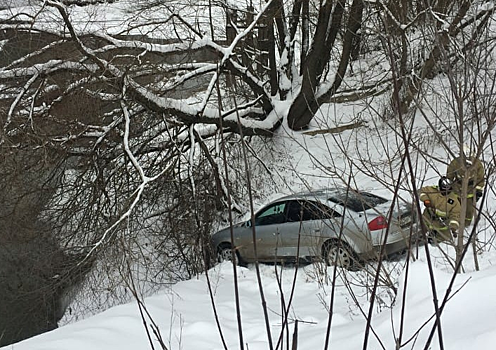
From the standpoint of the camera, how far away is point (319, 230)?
7785 mm

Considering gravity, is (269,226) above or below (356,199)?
above

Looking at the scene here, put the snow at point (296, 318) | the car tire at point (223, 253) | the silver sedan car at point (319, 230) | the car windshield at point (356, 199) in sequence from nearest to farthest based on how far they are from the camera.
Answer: the snow at point (296, 318) < the silver sedan car at point (319, 230) < the car windshield at point (356, 199) < the car tire at point (223, 253)

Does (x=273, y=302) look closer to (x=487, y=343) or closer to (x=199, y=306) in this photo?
(x=199, y=306)

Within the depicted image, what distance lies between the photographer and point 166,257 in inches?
436

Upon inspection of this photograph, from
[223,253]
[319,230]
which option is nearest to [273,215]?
[223,253]

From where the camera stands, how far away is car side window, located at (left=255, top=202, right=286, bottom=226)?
10.3 m

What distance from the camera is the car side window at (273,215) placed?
1031 centimetres

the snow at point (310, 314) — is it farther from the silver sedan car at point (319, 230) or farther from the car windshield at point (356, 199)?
the car windshield at point (356, 199)

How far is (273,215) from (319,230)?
9.10 ft

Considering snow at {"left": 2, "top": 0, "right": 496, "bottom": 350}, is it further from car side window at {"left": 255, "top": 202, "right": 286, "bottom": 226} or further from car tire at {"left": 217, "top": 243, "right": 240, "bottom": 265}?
car tire at {"left": 217, "top": 243, "right": 240, "bottom": 265}

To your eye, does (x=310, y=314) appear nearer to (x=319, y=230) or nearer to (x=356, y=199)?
(x=319, y=230)

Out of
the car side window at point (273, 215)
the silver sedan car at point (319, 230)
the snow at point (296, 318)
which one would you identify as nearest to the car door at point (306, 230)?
the silver sedan car at point (319, 230)

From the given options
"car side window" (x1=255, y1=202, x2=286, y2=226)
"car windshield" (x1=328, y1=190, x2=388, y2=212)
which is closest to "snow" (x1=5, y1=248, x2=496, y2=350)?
"car side window" (x1=255, y1=202, x2=286, y2=226)

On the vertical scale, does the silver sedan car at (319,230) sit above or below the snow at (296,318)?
above
